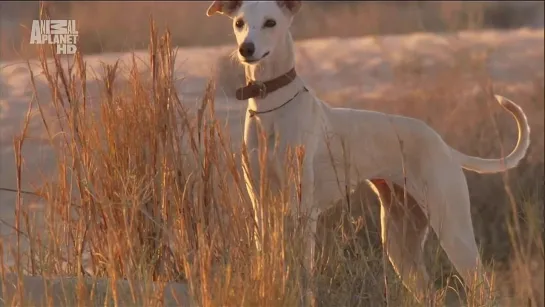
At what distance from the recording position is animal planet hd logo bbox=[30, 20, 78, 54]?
4242 millimetres

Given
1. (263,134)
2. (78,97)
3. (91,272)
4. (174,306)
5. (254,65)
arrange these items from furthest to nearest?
(254,65) → (91,272) → (78,97) → (174,306) → (263,134)

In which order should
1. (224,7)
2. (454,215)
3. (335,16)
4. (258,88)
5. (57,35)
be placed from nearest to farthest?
(57,35), (258,88), (224,7), (454,215), (335,16)

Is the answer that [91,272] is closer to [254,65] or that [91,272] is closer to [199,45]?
[254,65]

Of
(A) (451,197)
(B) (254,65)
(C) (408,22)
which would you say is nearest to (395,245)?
(A) (451,197)

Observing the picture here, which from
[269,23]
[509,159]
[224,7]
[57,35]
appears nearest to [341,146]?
[269,23]

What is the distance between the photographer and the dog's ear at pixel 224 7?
4.93m

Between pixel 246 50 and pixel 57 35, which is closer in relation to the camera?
pixel 57 35

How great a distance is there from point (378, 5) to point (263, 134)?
15.9m

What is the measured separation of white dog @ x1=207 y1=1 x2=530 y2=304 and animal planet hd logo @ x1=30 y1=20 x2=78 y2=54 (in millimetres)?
675

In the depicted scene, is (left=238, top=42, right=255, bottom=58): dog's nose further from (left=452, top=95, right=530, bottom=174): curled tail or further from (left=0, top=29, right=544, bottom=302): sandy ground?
(left=0, top=29, right=544, bottom=302): sandy ground

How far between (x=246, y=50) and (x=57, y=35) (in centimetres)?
73

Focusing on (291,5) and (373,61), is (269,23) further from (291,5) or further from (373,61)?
(373,61)

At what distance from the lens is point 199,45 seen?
13.7 meters

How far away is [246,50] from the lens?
15.2 feet
